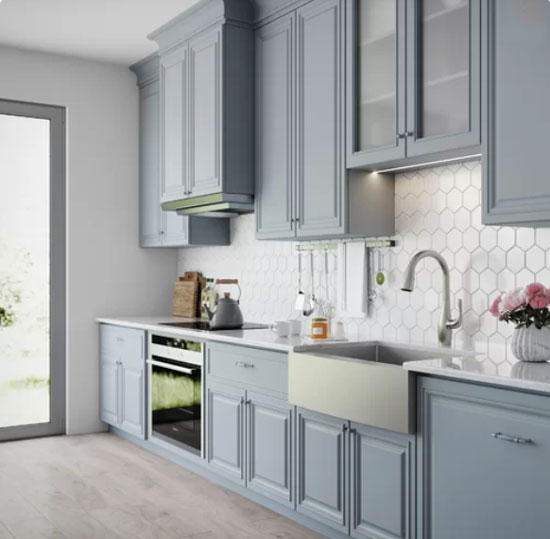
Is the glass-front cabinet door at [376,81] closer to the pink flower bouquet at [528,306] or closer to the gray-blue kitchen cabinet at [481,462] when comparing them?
the pink flower bouquet at [528,306]

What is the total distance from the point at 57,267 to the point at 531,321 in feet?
12.0

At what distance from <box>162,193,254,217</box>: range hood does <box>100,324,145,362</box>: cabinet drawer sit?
85 cm

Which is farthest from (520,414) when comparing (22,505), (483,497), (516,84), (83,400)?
(83,400)

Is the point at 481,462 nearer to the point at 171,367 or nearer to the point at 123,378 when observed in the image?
the point at 171,367

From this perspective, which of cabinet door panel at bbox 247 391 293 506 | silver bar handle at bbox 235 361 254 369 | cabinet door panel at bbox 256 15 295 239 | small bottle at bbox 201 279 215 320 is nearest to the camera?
cabinet door panel at bbox 247 391 293 506

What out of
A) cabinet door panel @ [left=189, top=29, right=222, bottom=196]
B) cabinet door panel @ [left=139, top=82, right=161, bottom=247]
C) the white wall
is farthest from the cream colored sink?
the white wall

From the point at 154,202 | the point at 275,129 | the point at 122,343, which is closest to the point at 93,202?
the point at 154,202

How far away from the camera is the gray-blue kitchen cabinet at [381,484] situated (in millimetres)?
2801

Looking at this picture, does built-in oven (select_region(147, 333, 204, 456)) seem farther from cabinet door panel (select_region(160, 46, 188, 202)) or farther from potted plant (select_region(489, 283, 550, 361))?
potted plant (select_region(489, 283, 550, 361))

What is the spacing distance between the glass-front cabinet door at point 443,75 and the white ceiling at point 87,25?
1.67 meters

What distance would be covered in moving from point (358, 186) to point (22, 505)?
2.30m

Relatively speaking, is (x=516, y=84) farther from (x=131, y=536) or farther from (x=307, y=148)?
(x=131, y=536)

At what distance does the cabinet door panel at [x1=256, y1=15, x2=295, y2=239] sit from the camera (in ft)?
13.0

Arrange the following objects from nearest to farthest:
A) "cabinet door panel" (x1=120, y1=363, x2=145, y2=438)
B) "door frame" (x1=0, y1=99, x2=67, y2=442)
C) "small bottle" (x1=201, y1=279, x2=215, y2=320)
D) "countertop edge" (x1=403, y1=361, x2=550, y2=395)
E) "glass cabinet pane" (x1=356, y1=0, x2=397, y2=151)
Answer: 1. "countertop edge" (x1=403, y1=361, x2=550, y2=395)
2. "glass cabinet pane" (x1=356, y1=0, x2=397, y2=151)
3. "cabinet door panel" (x1=120, y1=363, x2=145, y2=438)
4. "small bottle" (x1=201, y1=279, x2=215, y2=320)
5. "door frame" (x1=0, y1=99, x2=67, y2=442)
